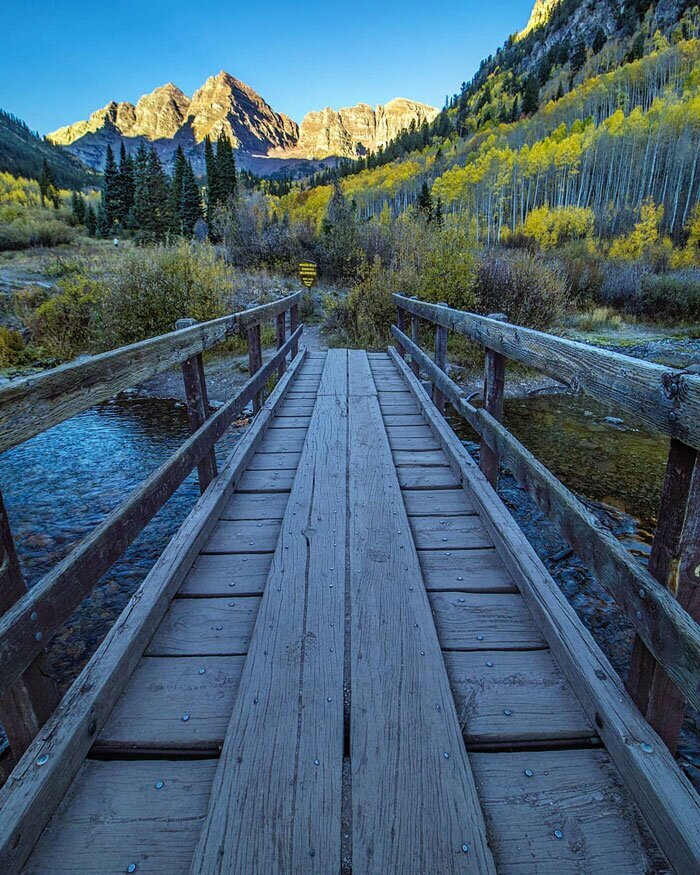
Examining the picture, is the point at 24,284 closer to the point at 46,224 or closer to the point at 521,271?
the point at 521,271

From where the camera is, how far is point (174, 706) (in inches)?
59.7

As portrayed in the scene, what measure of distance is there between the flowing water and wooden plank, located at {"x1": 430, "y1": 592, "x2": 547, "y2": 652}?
1294 millimetres

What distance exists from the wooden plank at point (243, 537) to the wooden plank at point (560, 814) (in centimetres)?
148

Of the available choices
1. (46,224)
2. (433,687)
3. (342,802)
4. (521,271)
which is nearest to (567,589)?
(433,687)

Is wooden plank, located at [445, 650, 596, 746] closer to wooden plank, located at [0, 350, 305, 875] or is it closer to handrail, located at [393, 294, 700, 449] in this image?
handrail, located at [393, 294, 700, 449]

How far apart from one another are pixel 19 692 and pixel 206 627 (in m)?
0.70

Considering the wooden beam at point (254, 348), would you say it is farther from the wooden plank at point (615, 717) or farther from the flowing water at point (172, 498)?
the wooden plank at point (615, 717)

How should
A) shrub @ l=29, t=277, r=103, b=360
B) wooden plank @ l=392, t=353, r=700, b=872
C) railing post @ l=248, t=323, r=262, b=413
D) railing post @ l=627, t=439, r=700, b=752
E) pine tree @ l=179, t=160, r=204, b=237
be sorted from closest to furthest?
wooden plank @ l=392, t=353, r=700, b=872, railing post @ l=627, t=439, r=700, b=752, railing post @ l=248, t=323, r=262, b=413, shrub @ l=29, t=277, r=103, b=360, pine tree @ l=179, t=160, r=204, b=237

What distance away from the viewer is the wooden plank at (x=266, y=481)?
10.3ft

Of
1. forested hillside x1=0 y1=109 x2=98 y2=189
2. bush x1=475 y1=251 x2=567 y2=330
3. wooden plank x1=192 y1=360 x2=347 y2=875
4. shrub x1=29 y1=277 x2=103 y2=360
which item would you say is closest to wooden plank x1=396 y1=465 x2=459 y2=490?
wooden plank x1=192 y1=360 x2=347 y2=875

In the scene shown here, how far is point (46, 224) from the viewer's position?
37.6 m

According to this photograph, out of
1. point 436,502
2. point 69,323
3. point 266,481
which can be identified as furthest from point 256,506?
point 69,323

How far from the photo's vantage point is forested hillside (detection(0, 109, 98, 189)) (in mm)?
89875

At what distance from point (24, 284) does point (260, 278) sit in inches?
337
